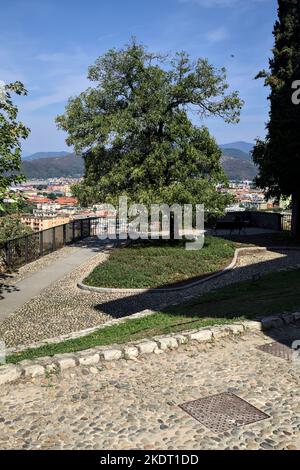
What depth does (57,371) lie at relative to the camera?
23.4 ft

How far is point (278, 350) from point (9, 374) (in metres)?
4.83

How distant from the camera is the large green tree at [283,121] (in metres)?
21.7

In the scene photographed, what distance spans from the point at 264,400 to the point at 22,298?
386 inches

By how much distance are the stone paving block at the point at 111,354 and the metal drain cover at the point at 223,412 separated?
195 cm

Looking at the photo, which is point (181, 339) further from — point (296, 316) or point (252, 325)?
point (296, 316)

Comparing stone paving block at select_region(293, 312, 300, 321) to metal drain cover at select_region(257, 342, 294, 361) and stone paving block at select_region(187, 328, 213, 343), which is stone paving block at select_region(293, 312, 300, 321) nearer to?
metal drain cover at select_region(257, 342, 294, 361)

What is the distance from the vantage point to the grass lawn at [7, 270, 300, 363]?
348 inches

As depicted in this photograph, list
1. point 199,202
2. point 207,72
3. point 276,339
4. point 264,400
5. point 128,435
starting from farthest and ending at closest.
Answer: point 207,72 → point 199,202 → point 276,339 → point 264,400 → point 128,435

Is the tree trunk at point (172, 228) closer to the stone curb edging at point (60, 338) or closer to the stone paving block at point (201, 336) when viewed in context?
the stone curb edging at point (60, 338)

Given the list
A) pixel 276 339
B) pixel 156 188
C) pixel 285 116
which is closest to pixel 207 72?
pixel 285 116

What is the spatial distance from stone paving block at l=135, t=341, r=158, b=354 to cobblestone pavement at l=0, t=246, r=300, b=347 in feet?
12.0

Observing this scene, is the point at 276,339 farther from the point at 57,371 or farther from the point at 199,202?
the point at 199,202

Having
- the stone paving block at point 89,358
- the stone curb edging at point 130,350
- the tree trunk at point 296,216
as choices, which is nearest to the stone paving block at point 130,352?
the stone curb edging at point 130,350

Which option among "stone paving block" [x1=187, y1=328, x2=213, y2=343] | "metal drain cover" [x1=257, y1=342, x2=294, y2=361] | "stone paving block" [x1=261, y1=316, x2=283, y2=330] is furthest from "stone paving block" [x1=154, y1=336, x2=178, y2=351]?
"stone paving block" [x1=261, y1=316, x2=283, y2=330]
